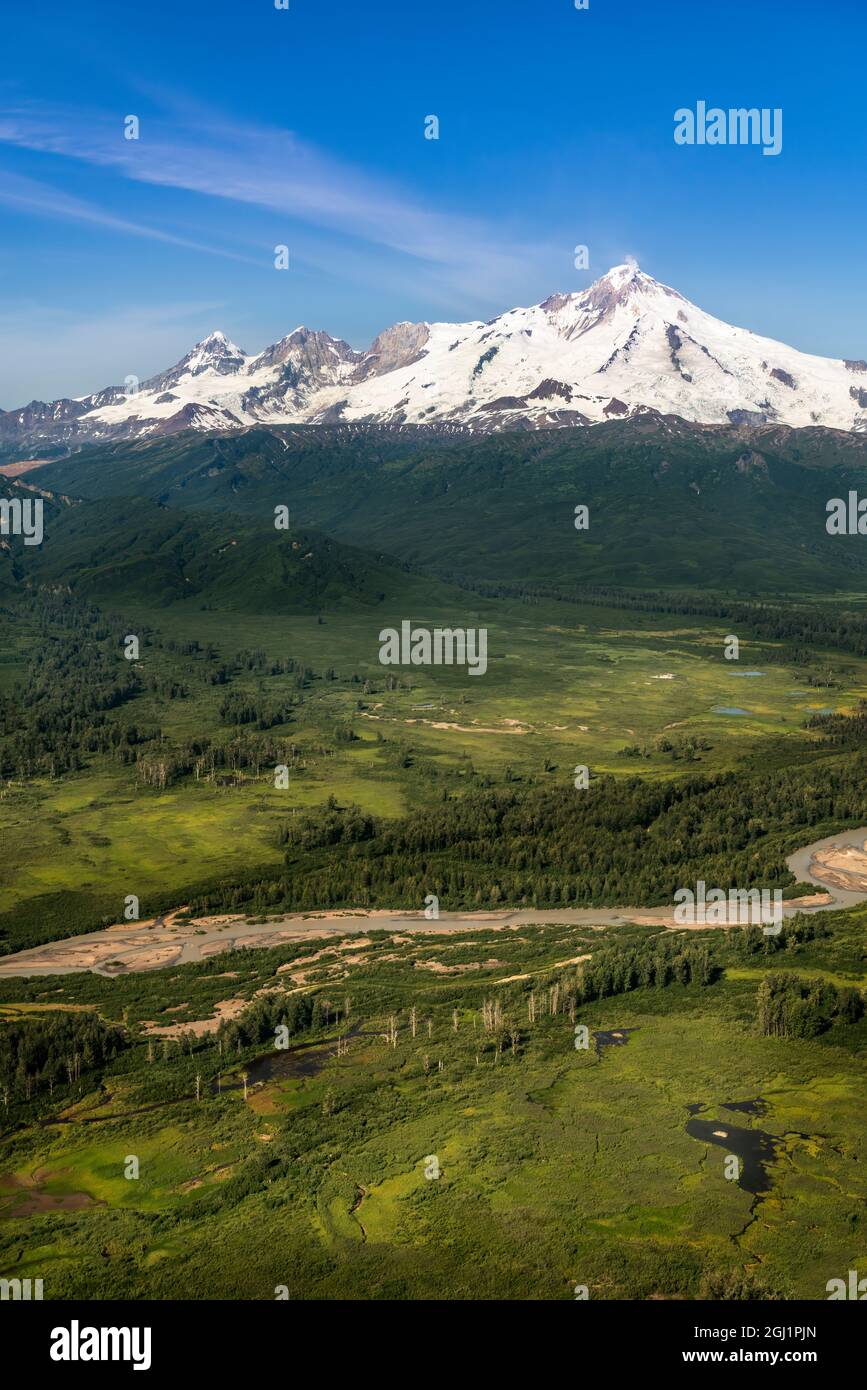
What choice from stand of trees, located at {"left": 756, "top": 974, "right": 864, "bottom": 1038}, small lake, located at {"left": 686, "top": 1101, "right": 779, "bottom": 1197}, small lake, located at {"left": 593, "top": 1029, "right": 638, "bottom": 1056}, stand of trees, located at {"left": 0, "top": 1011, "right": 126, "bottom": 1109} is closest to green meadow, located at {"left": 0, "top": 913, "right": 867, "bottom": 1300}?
small lake, located at {"left": 593, "top": 1029, "right": 638, "bottom": 1056}

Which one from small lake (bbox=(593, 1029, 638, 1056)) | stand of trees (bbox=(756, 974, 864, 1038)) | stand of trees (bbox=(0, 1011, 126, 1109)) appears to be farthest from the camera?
small lake (bbox=(593, 1029, 638, 1056))

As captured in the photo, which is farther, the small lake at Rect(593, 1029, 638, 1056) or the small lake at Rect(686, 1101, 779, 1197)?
the small lake at Rect(593, 1029, 638, 1056)

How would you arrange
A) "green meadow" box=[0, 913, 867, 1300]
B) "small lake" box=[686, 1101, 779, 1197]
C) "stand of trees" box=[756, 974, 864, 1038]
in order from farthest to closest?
1. "stand of trees" box=[756, 974, 864, 1038]
2. "small lake" box=[686, 1101, 779, 1197]
3. "green meadow" box=[0, 913, 867, 1300]

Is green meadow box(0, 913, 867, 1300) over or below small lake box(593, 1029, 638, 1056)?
below

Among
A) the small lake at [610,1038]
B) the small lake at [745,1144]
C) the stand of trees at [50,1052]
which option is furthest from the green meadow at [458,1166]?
the stand of trees at [50,1052]

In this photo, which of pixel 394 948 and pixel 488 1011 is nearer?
pixel 488 1011

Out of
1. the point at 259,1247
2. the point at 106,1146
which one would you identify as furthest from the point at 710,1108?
the point at 106,1146

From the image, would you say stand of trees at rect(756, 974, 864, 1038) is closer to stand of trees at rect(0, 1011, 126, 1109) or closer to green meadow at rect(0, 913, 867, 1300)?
green meadow at rect(0, 913, 867, 1300)

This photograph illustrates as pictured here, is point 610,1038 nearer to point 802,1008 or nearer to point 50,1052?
point 802,1008
